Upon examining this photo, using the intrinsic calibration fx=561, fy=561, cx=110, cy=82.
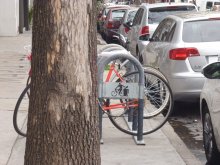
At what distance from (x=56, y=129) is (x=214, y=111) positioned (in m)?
2.80

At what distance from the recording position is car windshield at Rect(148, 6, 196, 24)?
14250mm

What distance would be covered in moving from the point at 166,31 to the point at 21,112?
362 centimetres

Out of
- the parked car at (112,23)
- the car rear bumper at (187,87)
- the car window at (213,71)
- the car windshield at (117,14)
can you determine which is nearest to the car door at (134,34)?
the car rear bumper at (187,87)

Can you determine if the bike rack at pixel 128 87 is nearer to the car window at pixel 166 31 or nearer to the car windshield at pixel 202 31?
the car windshield at pixel 202 31

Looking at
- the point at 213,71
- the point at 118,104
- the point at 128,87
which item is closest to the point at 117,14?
the point at 118,104

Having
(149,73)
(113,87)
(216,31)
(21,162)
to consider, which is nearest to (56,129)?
(21,162)

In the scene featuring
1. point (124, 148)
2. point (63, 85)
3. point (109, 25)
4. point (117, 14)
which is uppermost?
point (63, 85)

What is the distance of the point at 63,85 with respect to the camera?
3.22 m

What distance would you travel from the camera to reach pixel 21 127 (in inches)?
283

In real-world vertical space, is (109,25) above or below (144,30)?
below

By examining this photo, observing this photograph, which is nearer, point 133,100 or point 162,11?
point 133,100

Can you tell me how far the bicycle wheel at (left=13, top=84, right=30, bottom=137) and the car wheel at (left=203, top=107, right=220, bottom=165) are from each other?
2110 mm

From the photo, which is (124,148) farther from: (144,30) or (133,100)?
(144,30)

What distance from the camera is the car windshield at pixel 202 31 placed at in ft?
28.7
